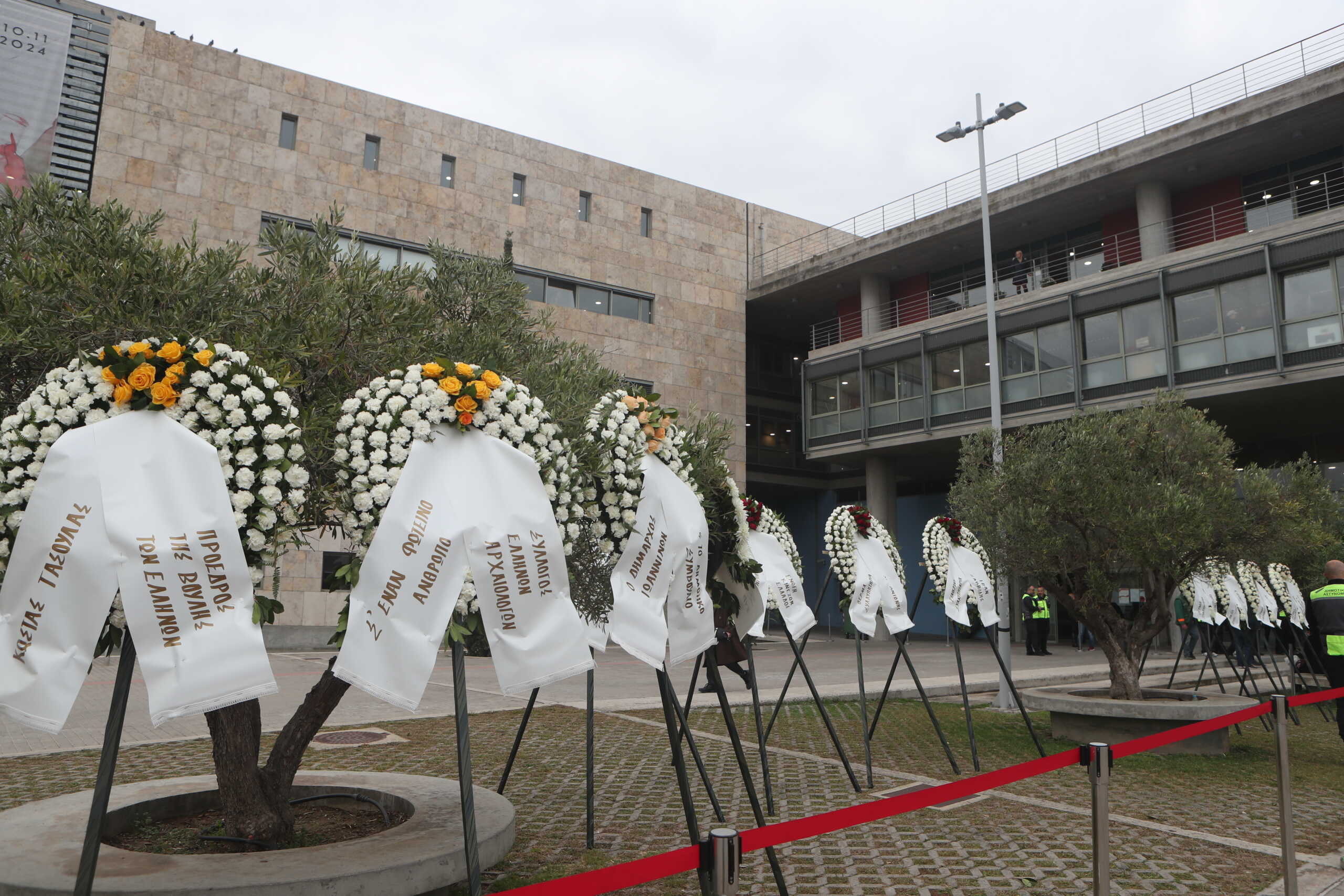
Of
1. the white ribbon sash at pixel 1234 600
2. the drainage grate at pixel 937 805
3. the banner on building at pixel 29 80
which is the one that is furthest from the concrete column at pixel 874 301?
the drainage grate at pixel 937 805

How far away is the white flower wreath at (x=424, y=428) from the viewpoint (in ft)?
12.9

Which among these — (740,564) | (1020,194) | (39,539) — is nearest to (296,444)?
(39,539)

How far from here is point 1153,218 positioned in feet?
86.5

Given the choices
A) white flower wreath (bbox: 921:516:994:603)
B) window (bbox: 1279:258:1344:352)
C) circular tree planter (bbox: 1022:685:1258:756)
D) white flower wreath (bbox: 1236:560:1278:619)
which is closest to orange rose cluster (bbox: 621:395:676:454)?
white flower wreath (bbox: 921:516:994:603)

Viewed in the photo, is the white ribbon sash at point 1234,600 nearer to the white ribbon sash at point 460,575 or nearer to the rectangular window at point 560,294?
the white ribbon sash at point 460,575

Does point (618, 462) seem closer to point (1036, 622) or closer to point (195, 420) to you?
point (195, 420)

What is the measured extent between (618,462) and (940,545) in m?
5.94

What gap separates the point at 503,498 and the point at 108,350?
172 centimetres

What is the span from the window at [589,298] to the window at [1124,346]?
14.4 metres

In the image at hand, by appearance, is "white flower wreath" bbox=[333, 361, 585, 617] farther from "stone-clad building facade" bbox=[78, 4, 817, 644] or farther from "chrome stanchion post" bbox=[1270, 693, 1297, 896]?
"stone-clad building facade" bbox=[78, 4, 817, 644]

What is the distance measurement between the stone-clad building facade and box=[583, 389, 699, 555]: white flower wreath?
1451 centimetres

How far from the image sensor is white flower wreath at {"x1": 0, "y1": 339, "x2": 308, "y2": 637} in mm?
3531

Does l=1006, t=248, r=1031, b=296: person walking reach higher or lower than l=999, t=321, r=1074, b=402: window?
higher

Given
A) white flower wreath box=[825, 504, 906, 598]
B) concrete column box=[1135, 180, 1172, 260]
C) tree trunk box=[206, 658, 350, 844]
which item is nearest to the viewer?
tree trunk box=[206, 658, 350, 844]
